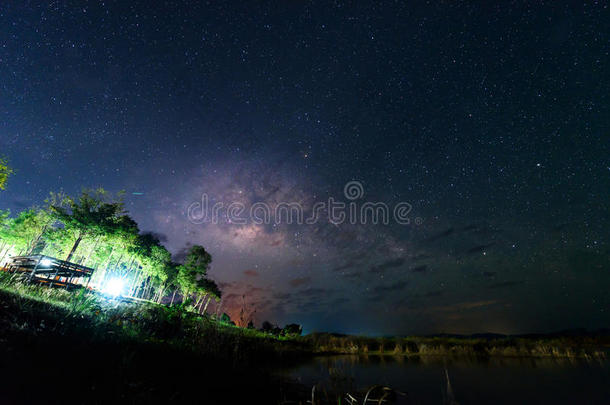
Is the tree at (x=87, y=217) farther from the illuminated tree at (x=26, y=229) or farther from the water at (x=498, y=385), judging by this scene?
the water at (x=498, y=385)

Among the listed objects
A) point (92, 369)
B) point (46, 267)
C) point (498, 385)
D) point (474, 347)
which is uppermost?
point (46, 267)

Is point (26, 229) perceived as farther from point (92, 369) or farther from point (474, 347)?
point (474, 347)

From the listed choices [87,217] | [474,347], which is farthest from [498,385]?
[87,217]

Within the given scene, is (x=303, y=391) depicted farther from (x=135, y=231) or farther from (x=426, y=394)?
(x=135, y=231)

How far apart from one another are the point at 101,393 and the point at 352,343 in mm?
37524

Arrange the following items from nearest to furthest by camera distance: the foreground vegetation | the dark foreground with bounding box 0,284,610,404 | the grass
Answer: the grass
the dark foreground with bounding box 0,284,610,404
the foreground vegetation

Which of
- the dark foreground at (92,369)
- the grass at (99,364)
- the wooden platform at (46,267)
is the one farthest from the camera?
the wooden platform at (46,267)

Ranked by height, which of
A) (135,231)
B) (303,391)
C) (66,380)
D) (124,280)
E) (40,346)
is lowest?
(303,391)

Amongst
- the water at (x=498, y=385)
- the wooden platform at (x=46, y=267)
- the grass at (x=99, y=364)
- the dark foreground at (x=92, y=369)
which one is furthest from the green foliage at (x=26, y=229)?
the water at (x=498, y=385)

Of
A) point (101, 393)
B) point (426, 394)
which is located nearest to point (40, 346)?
point (101, 393)

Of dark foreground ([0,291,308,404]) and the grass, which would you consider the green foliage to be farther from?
dark foreground ([0,291,308,404])

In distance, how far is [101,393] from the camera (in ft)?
13.9

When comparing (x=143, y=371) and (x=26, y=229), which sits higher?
(x=26, y=229)

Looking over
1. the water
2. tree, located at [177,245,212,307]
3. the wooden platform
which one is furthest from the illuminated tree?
the water
